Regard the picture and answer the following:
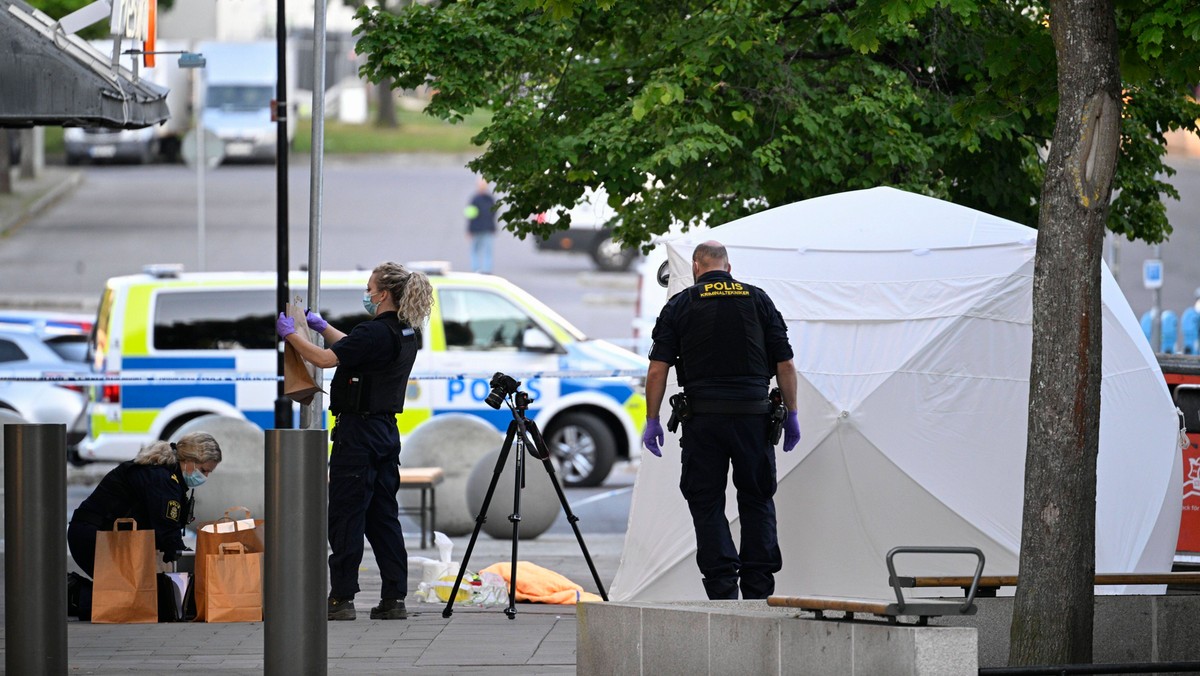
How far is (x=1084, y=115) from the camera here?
21.6ft

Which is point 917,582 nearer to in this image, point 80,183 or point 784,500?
point 784,500

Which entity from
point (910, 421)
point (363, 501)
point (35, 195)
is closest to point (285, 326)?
point (363, 501)

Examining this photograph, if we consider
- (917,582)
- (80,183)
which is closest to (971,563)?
(917,582)

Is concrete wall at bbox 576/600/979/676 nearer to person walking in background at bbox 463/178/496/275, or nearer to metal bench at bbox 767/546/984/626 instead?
metal bench at bbox 767/546/984/626

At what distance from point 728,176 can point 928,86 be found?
1.83m

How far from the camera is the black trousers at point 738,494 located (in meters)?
8.68

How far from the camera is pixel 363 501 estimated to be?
30.3ft

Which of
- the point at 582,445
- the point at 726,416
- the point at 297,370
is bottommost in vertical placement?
the point at 582,445

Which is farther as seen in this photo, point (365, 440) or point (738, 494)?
point (365, 440)

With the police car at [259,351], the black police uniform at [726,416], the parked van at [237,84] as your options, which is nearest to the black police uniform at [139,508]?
the black police uniform at [726,416]

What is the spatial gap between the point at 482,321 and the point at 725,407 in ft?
29.6

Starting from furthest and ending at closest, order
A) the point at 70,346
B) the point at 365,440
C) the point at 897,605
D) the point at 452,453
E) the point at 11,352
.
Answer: the point at 70,346
the point at 11,352
the point at 452,453
the point at 365,440
the point at 897,605

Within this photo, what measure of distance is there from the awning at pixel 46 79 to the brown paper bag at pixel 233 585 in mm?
2480

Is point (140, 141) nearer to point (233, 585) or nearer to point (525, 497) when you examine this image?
point (525, 497)
